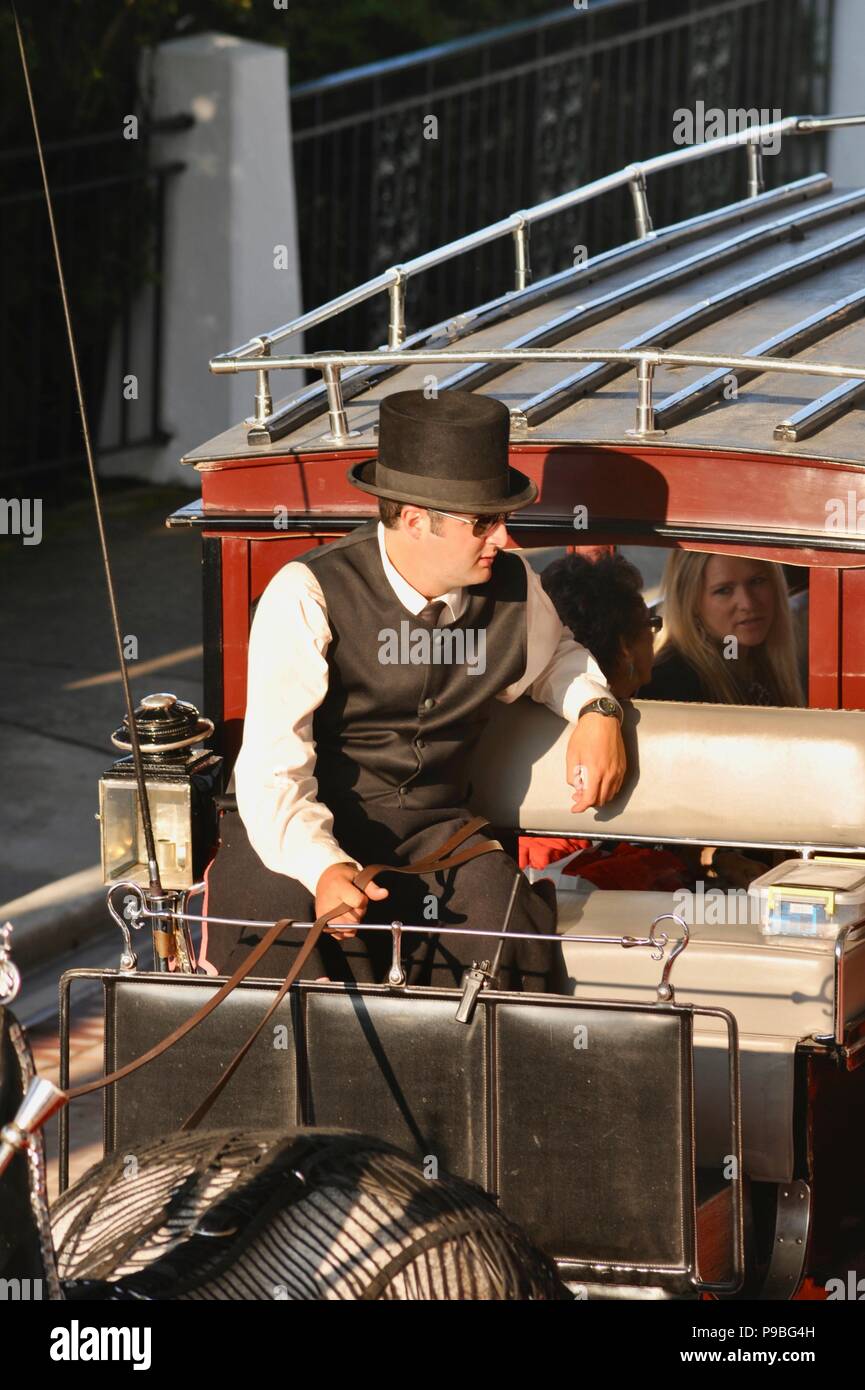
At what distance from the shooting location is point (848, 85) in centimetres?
1590

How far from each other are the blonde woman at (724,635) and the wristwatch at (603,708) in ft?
3.98

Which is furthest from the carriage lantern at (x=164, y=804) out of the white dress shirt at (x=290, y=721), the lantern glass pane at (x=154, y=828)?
the white dress shirt at (x=290, y=721)

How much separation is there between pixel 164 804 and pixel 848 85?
1307 cm

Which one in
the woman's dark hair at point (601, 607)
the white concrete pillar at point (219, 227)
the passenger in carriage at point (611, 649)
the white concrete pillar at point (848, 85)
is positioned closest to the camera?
the passenger in carriage at point (611, 649)

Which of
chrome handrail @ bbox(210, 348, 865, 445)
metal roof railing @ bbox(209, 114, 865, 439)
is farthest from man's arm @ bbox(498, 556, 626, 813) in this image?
metal roof railing @ bbox(209, 114, 865, 439)

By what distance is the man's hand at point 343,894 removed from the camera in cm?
360

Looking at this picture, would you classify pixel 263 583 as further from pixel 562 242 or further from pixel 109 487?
pixel 562 242

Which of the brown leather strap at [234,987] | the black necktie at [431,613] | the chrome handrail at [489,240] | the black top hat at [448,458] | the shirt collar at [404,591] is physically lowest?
the brown leather strap at [234,987]

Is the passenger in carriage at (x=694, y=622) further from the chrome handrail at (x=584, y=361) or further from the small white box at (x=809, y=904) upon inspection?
the small white box at (x=809, y=904)

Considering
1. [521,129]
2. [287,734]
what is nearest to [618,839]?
[287,734]

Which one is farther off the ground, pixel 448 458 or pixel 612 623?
pixel 448 458

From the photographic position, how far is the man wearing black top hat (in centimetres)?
389

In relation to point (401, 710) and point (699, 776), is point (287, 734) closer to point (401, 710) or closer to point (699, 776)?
point (401, 710)

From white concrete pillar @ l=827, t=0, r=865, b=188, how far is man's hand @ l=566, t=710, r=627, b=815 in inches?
485
